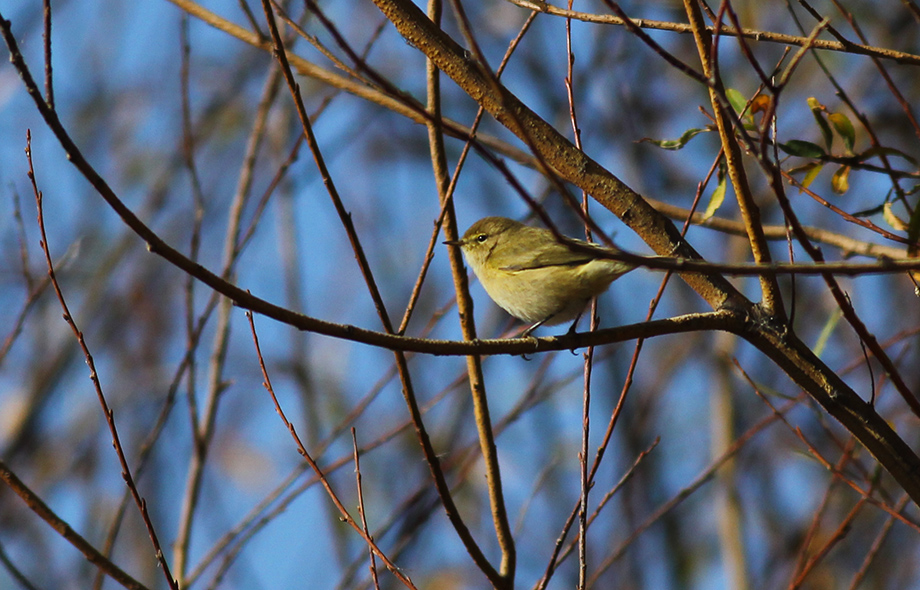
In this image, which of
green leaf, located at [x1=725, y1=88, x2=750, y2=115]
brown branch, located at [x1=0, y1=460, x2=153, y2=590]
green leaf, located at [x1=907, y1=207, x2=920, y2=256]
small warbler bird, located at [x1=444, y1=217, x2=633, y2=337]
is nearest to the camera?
brown branch, located at [x1=0, y1=460, x2=153, y2=590]

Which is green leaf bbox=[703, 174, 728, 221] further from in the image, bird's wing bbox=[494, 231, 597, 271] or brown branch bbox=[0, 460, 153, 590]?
brown branch bbox=[0, 460, 153, 590]

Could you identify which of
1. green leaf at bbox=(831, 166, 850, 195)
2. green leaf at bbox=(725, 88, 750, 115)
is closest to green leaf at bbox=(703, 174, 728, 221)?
green leaf at bbox=(725, 88, 750, 115)

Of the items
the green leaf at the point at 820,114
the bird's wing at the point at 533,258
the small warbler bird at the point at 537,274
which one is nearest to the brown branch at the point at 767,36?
the green leaf at the point at 820,114

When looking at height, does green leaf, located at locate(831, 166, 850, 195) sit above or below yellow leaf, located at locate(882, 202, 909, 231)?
above

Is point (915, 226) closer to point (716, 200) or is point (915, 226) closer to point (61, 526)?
point (716, 200)

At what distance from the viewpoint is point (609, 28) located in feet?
26.4

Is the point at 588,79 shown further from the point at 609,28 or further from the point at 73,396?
the point at 73,396

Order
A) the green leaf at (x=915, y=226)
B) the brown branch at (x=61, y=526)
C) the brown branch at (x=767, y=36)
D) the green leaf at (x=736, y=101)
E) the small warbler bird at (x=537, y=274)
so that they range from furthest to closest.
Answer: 1. the small warbler bird at (x=537, y=274)
2. the green leaf at (x=736, y=101)
3. the green leaf at (x=915, y=226)
4. the brown branch at (x=767, y=36)
5. the brown branch at (x=61, y=526)

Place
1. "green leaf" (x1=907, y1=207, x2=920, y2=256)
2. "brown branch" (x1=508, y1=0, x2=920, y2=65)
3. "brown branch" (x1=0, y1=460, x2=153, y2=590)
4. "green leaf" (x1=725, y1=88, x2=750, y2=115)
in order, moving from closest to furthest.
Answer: "brown branch" (x1=0, y1=460, x2=153, y2=590) → "brown branch" (x1=508, y1=0, x2=920, y2=65) → "green leaf" (x1=907, y1=207, x2=920, y2=256) → "green leaf" (x1=725, y1=88, x2=750, y2=115)

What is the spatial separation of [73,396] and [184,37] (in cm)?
590

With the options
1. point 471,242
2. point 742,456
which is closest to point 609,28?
point 742,456

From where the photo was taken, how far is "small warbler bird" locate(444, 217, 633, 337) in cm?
319

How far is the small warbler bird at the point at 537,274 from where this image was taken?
3194mm

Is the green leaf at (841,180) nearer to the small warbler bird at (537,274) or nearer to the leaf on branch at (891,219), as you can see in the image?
the leaf on branch at (891,219)
